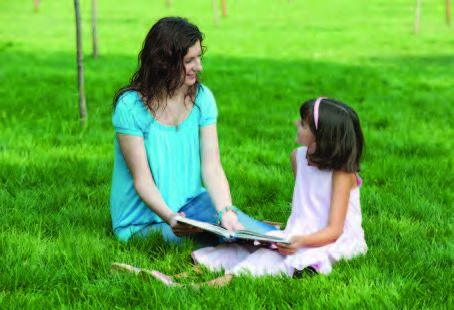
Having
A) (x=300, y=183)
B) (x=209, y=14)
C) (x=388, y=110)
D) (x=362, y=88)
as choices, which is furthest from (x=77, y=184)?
(x=209, y=14)

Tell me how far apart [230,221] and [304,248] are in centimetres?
43

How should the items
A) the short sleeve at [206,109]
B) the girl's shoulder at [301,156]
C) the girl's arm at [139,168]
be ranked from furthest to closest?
the short sleeve at [206,109] → the girl's arm at [139,168] → the girl's shoulder at [301,156]

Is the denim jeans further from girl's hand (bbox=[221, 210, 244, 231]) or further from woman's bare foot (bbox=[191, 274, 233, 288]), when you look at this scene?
woman's bare foot (bbox=[191, 274, 233, 288])

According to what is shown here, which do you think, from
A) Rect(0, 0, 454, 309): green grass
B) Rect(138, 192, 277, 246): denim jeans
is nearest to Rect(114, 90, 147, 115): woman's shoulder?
Rect(138, 192, 277, 246): denim jeans

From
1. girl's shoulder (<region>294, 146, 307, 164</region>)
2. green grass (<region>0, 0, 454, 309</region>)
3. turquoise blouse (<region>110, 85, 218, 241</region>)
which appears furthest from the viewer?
turquoise blouse (<region>110, 85, 218, 241</region>)

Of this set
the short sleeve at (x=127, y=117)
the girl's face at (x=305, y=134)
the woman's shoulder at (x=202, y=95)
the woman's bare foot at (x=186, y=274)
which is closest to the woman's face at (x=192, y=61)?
the woman's shoulder at (x=202, y=95)

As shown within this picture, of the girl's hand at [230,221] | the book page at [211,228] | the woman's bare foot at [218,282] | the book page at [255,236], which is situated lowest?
the woman's bare foot at [218,282]

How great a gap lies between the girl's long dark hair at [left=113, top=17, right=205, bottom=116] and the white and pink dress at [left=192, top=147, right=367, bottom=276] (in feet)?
2.67

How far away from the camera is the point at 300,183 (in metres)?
3.23

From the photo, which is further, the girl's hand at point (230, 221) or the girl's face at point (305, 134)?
the girl's hand at point (230, 221)

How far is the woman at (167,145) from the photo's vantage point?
10.8ft

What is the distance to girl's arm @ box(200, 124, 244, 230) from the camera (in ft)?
11.3

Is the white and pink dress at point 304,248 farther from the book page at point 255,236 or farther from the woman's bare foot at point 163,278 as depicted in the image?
the woman's bare foot at point 163,278

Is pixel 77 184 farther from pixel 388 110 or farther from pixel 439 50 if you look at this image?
pixel 439 50
